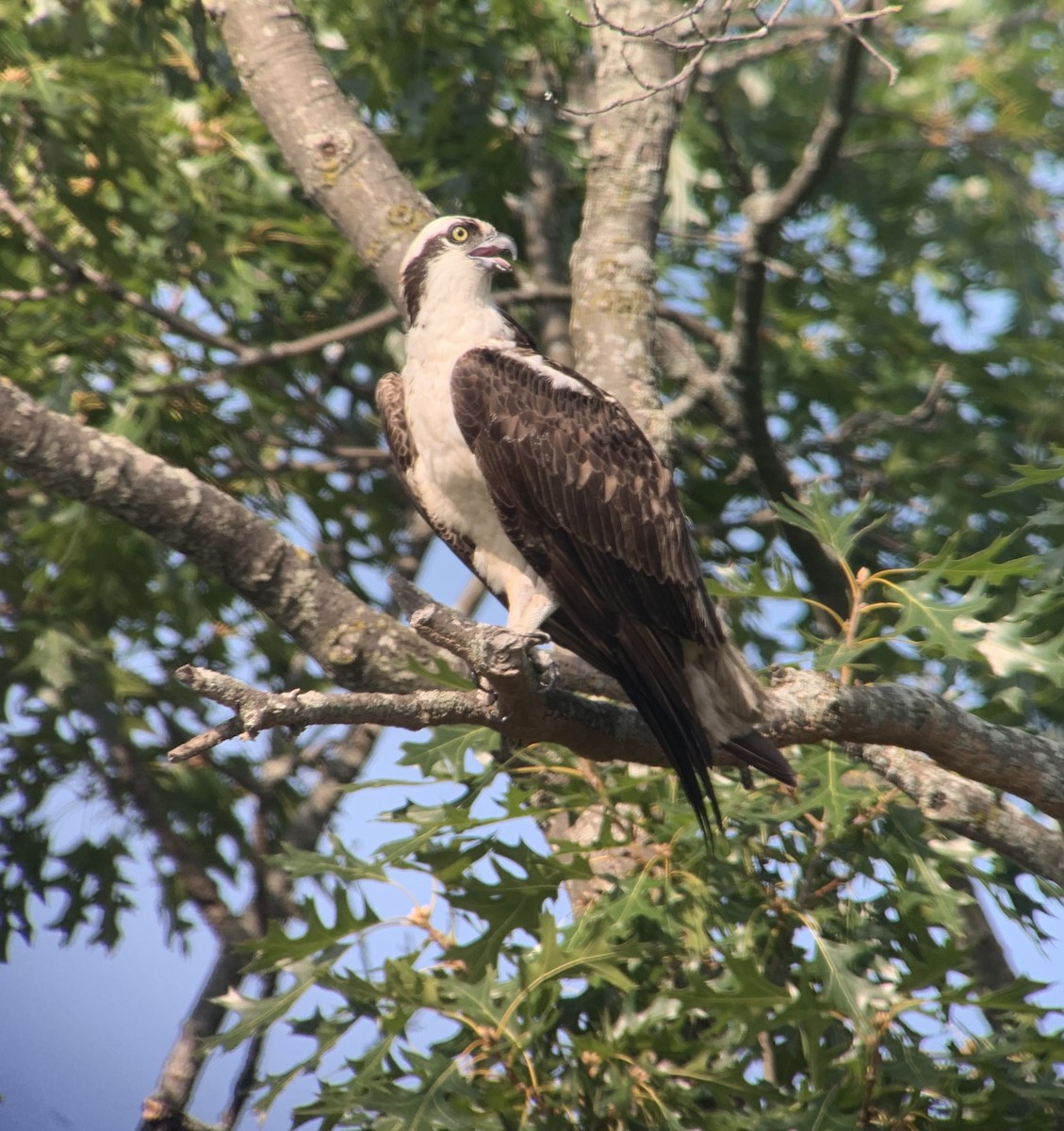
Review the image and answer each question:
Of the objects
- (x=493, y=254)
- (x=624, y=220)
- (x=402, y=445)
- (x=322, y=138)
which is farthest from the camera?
(x=624, y=220)

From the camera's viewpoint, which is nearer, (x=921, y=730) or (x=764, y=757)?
(x=921, y=730)

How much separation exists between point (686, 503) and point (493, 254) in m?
2.52

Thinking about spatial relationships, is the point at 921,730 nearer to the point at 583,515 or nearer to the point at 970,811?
the point at 970,811

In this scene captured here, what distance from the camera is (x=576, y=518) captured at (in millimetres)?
4324

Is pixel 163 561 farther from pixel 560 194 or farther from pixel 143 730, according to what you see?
pixel 560 194

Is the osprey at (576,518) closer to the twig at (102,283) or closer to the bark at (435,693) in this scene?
the bark at (435,693)

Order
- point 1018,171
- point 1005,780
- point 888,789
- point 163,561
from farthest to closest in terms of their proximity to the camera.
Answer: point 1018,171
point 163,561
point 888,789
point 1005,780

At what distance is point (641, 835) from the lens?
4.36 m

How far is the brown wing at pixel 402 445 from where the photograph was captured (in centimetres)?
475

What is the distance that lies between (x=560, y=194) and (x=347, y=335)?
1837 mm

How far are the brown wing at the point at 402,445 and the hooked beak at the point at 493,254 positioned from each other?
20.6 inches

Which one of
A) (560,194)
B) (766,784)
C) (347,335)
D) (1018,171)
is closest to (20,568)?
(347,335)

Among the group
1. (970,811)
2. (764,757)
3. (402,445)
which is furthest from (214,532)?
(970,811)

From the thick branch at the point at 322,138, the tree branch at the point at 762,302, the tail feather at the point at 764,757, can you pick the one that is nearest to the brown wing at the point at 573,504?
the tail feather at the point at 764,757
